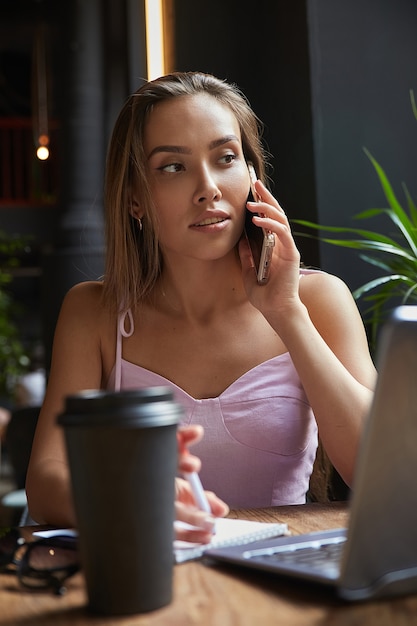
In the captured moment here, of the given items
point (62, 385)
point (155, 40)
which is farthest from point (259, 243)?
point (155, 40)

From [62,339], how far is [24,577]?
40.1 inches

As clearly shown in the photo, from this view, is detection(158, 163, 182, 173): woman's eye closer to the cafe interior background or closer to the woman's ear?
the woman's ear

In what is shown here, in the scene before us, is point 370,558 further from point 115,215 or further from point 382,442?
point 115,215

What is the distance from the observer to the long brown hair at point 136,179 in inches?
77.6

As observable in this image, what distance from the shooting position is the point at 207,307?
2.05 m

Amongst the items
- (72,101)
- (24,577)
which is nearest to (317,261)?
(24,577)

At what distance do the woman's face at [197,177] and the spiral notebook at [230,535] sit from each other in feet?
2.54

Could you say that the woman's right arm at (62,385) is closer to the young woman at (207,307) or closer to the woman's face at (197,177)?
the young woman at (207,307)

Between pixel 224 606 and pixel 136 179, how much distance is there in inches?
51.5

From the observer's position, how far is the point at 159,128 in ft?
6.33

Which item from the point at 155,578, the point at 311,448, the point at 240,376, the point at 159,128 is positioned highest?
the point at 159,128

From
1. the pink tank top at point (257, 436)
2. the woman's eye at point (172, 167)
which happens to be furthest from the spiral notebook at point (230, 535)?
the woman's eye at point (172, 167)

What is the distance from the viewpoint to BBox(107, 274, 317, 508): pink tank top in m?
1.84

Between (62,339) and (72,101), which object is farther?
(72,101)
